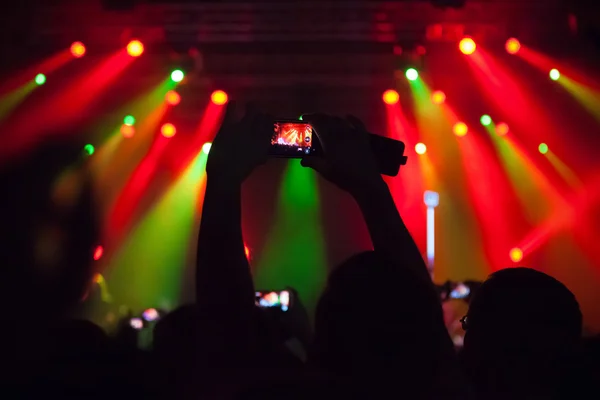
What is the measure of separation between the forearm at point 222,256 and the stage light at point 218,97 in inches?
166

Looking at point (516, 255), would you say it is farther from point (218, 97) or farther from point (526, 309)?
point (526, 309)

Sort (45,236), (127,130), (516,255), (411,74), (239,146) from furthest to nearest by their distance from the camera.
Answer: (516,255), (127,130), (411,74), (239,146), (45,236)

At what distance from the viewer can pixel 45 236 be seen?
68 centimetres

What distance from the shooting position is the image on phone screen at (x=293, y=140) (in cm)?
135

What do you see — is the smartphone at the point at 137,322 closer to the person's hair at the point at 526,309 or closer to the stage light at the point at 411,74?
the stage light at the point at 411,74

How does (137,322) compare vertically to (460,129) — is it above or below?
below

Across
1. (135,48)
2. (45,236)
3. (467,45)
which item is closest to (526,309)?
(45,236)

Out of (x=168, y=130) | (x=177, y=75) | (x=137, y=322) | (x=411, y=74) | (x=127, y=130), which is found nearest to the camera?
(x=411, y=74)

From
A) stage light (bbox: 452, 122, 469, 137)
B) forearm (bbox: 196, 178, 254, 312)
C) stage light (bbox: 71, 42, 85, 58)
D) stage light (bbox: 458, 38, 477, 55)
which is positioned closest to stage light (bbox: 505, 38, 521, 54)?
stage light (bbox: 458, 38, 477, 55)

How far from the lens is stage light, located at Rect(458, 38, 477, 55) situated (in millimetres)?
4176

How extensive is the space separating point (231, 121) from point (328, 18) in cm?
303

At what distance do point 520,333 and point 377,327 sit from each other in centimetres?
42

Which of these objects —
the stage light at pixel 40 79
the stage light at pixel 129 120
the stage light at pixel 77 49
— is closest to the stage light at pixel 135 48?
the stage light at pixel 77 49

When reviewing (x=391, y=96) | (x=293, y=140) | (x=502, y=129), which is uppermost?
(x=391, y=96)
